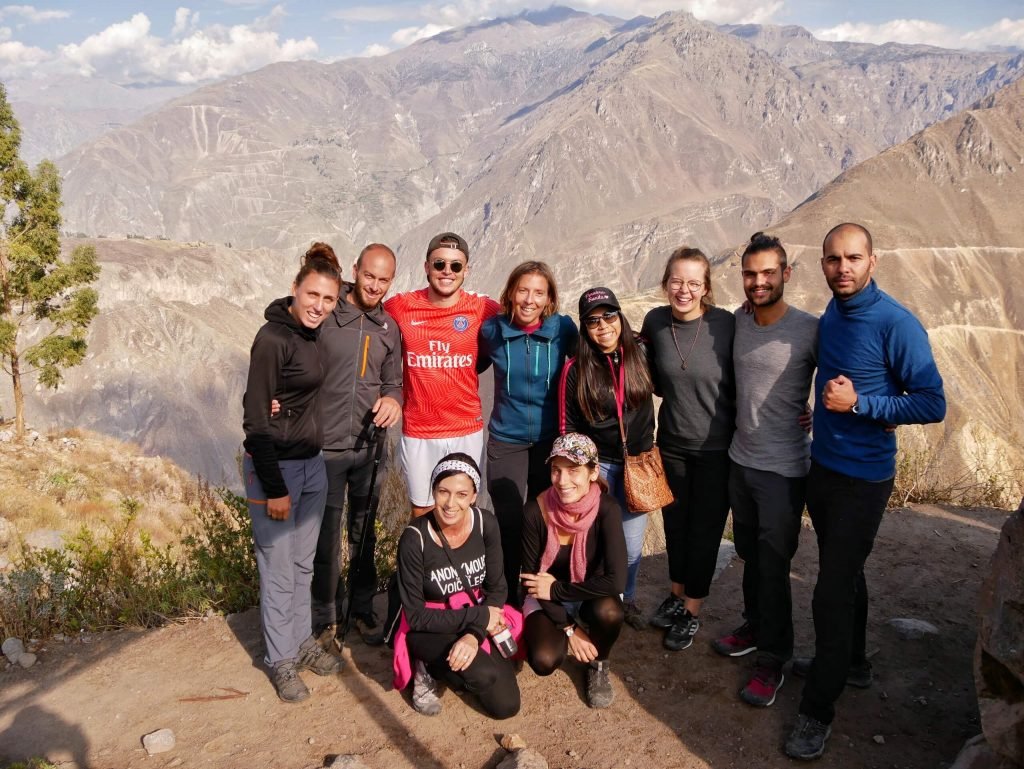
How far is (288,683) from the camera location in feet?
14.2

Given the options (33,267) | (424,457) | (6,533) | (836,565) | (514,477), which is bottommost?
(6,533)

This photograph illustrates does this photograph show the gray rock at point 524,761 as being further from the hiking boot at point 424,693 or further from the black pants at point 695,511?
the black pants at point 695,511

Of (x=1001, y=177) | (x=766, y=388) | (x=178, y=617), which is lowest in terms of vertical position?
(x=178, y=617)

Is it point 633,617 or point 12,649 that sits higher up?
point 633,617

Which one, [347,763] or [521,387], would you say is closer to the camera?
[347,763]

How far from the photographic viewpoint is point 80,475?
602 inches

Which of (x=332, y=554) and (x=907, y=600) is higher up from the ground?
(x=332, y=554)

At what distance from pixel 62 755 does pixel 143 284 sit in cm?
10119

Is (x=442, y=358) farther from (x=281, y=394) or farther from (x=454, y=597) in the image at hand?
(x=454, y=597)

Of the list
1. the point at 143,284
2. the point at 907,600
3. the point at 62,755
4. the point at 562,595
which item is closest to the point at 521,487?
the point at 562,595

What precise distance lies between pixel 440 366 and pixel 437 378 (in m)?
0.09

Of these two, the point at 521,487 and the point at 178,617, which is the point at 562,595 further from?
the point at 178,617

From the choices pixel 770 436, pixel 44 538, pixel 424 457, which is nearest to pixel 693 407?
pixel 770 436

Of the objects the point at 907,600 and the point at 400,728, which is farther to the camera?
the point at 907,600
